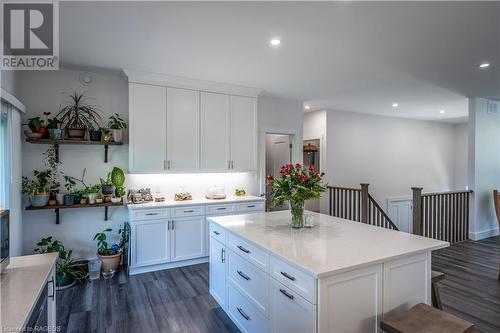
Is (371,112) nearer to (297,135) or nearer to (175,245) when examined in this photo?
(297,135)

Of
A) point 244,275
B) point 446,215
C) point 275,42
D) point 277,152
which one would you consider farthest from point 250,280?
point 446,215

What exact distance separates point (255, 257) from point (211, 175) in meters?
2.80

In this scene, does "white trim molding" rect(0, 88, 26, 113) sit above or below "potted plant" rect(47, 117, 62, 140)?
above

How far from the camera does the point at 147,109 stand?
13.0ft

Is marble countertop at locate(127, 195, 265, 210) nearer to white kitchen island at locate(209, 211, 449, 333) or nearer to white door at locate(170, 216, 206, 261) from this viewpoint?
white door at locate(170, 216, 206, 261)

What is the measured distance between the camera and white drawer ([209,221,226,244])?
2673mm

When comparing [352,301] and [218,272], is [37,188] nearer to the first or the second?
[218,272]

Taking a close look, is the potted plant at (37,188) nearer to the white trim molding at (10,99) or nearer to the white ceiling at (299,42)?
the white trim molding at (10,99)

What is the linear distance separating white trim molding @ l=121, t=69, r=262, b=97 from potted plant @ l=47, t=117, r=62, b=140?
1072 millimetres

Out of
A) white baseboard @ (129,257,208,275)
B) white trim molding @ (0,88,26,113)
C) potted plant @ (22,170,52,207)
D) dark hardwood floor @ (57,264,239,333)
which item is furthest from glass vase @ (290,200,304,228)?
potted plant @ (22,170,52,207)

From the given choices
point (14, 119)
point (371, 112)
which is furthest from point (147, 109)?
point (371, 112)

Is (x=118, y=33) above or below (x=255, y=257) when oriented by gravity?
above

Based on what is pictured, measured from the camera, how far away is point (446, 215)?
205 inches

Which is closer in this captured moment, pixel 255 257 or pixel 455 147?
pixel 255 257
